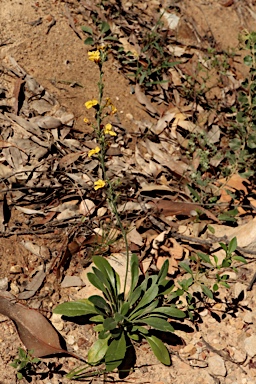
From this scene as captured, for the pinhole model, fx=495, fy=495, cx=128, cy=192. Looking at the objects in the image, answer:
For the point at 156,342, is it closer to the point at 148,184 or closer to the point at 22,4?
the point at 148,184

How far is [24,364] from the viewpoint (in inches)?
124

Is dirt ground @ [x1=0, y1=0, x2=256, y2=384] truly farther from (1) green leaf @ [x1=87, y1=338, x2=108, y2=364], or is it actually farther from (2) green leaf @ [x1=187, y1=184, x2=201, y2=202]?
(2) green leaf @ [x1=187, y1=184, x2=201, y2=202]

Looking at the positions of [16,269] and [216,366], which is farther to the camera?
[16,269]

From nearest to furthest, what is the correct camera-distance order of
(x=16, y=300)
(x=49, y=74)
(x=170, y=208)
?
(x=16, y=300) → (x=170, y=208) → (x=49, y=74)

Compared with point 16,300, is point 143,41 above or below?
above

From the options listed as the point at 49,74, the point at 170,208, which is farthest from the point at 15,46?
the point at 170,208

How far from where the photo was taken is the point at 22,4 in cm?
518

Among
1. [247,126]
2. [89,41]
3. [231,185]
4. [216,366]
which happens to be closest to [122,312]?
[216,366]

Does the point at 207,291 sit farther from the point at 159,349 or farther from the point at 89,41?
the point at 89,41

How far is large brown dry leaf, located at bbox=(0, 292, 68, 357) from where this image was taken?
338 centimetres

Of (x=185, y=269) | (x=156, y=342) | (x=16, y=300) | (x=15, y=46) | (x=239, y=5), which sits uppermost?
(x=239, y=5)

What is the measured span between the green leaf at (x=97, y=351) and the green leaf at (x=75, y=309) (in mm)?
209

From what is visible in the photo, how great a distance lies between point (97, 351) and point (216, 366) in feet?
2.85

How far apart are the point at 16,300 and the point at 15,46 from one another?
2.60 metres
